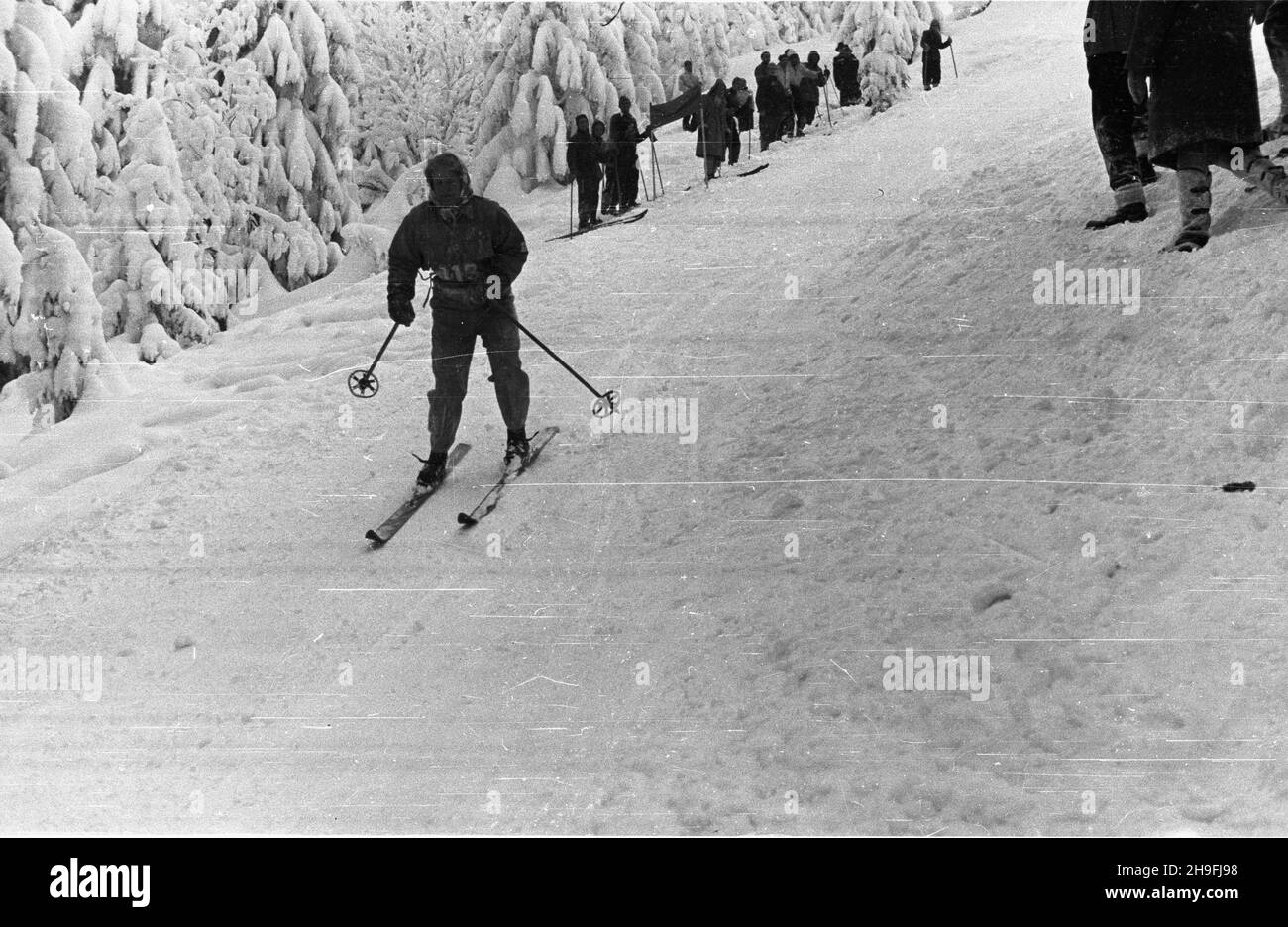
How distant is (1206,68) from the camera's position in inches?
152

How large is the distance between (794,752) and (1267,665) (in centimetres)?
130

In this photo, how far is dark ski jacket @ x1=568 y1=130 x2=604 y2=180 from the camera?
23.0ft

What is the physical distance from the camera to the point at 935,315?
15.7 feet

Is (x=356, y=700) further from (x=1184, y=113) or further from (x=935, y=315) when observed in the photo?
(x=1184, y=113)

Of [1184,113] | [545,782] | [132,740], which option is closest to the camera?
[545,782]

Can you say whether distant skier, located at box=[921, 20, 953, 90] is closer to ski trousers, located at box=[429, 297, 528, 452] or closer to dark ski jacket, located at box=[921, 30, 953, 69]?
dark ski jacket, located at box=[921, 30, 953, 69]

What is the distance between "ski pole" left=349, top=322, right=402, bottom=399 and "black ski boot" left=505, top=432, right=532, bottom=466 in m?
0.67

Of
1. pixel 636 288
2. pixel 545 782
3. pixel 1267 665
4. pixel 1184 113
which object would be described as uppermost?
pixel 1184 113

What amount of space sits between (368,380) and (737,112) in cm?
789

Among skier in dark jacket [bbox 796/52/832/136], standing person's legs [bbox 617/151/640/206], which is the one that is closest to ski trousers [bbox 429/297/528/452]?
standing person's legs [bbox 617/151/640/206]

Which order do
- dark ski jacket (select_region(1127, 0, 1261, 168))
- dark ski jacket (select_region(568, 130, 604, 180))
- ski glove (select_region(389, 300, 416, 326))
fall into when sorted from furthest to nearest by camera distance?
dark ski jacket (select_region(568, 130, 604, 180))
ski glove (select_region(389, 300, 416, 326))
dark ski jacket (select_region(1127, 0, 1261, 168))

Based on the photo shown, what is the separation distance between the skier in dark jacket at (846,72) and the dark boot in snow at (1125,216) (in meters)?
9.33

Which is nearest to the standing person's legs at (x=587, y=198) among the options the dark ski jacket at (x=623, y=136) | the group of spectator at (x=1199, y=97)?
the dark ski jacket at (x=623, y=136)

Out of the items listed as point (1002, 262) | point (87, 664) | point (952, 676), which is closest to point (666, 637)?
point (952, 676)
